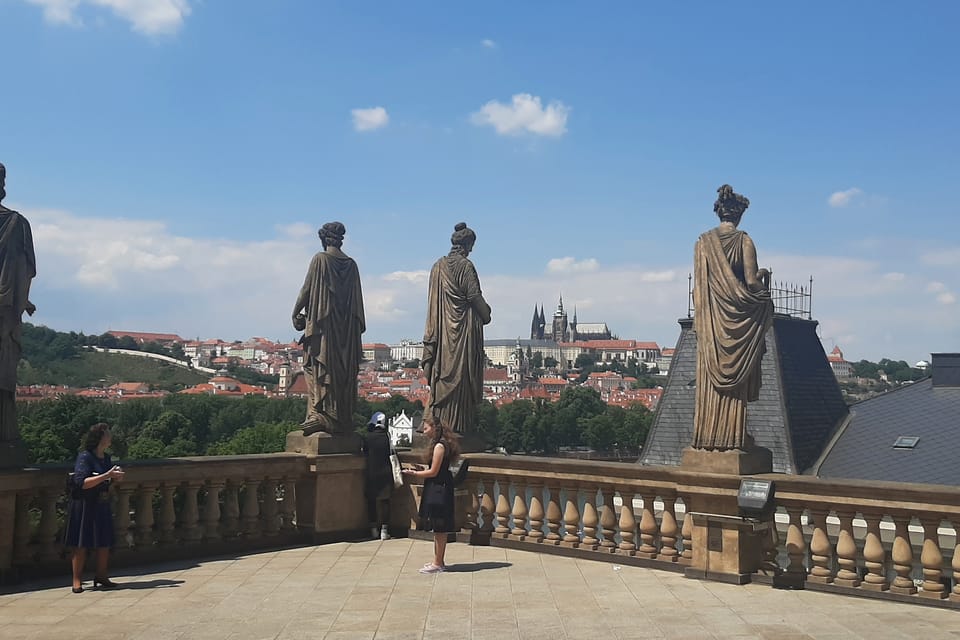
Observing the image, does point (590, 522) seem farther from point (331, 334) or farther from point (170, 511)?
point (170, 511)

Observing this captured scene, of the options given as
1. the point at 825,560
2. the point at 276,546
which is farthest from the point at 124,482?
the point at 825,560

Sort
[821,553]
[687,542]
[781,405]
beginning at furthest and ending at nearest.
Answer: [781,405] → [687,542] → [821,553]

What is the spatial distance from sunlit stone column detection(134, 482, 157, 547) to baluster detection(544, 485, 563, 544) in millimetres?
3863

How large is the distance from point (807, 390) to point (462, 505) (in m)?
42.1

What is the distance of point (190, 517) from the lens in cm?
898

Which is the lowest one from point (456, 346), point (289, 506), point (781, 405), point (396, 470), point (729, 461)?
point (289, 506)

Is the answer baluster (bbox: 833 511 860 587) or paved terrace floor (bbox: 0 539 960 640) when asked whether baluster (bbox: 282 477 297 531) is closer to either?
paved terrace floor (bbox: 0 539 960 640)

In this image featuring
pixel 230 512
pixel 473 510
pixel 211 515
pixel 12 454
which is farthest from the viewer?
pixel 473 510

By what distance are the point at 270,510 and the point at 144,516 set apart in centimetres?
143

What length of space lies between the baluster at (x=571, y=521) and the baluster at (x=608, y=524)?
0.87 feet

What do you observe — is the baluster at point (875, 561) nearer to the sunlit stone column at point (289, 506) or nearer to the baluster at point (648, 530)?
the baluster at point (648, 530)

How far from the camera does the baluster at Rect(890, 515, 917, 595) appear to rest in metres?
6.83

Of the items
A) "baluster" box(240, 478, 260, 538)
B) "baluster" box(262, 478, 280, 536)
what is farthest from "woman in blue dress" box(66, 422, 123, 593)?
"baluster" box(262, 478, 280, 536)

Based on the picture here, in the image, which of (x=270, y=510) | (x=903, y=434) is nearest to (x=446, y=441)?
(x=270, y=510)
